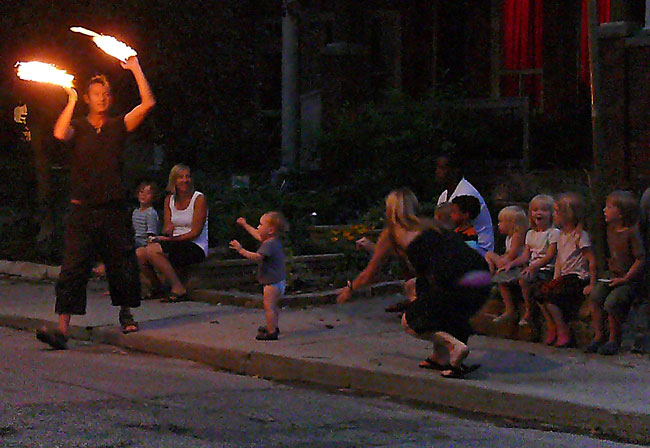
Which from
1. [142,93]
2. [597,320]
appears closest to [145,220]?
[142,93]

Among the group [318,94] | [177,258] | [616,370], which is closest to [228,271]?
[177,258]

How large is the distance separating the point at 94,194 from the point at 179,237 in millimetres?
2441

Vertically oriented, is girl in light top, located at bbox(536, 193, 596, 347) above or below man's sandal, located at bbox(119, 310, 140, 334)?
above

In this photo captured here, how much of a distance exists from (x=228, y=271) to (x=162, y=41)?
3348mm

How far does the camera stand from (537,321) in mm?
10188

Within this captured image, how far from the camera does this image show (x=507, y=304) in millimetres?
10344

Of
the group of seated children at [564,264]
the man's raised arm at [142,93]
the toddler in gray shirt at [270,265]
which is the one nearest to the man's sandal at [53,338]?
the toddler in gray shirt at [270,265]

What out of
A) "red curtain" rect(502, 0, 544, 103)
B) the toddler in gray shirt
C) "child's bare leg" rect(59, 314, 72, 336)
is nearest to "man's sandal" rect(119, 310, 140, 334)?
"child's bare leg" rect(59, 314, 72, 336)

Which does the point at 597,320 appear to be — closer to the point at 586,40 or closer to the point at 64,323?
the point at 64,323

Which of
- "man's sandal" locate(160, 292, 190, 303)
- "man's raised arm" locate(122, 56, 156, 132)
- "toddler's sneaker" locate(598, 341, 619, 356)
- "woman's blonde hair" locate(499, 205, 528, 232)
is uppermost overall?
"man's raised arm" locate(122, 56, 156, 132)

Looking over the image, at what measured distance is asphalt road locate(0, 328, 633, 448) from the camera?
6.87 metres

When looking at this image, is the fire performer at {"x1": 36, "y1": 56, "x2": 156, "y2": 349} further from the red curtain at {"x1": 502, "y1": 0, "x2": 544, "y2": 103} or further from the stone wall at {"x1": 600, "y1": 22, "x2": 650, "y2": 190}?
the red curtain at {"x1": 502, "y1": 0, "x2": 544, "y2": 103}

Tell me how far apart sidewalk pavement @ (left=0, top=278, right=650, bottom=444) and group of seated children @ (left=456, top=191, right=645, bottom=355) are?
1.03ft

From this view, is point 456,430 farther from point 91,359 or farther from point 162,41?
point 162,41
